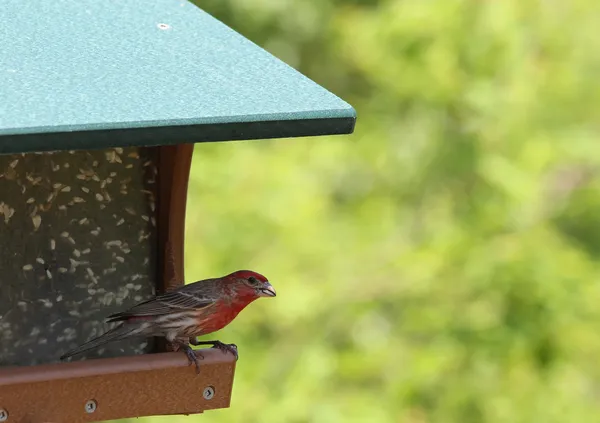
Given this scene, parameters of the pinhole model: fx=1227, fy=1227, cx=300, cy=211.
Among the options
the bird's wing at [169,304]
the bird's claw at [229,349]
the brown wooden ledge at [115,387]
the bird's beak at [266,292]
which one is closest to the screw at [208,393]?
the brown wooden ledge at [115,387]

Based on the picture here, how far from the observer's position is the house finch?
3953 millimetres

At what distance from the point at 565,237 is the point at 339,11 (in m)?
2.37

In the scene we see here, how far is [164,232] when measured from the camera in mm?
4191

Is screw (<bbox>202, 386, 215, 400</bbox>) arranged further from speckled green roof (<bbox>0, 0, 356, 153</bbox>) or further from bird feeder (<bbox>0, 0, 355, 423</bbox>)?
speckled green roof (<bbox>0, 0, 356, 153</bbox>)

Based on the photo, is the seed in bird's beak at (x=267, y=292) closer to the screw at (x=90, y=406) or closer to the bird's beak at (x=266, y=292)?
the bird's beak at (x=266, y=292)

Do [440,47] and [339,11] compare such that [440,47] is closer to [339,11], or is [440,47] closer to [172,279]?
[339,11]

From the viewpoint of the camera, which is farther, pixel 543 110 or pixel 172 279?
pixel 543 110

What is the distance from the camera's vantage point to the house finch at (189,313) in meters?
3.95

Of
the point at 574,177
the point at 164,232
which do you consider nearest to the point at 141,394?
the point at 164,232

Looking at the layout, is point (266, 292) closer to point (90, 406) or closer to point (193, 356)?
point (193, 356)

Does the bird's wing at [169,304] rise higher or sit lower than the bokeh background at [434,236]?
higher

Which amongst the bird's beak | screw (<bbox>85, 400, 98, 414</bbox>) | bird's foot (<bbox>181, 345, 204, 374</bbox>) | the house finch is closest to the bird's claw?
the house finch

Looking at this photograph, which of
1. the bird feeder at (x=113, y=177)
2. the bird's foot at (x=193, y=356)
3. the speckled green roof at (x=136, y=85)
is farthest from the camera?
the bird's foot at (x=193, y=356)

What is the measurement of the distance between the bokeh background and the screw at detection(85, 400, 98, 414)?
129 inches
